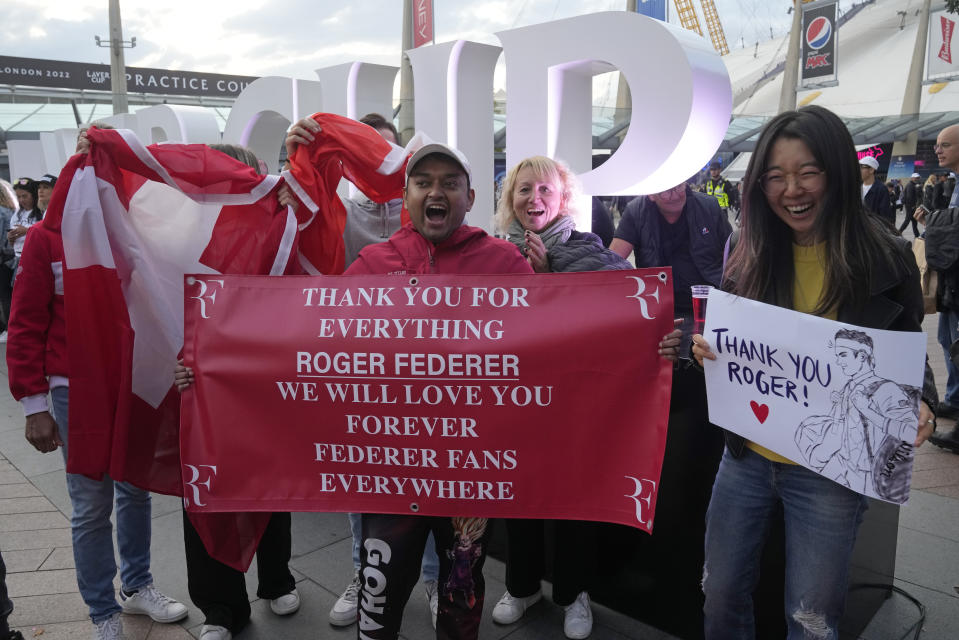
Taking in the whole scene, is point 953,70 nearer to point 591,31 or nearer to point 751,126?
point 751,126

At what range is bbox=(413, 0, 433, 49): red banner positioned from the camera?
19094 mm

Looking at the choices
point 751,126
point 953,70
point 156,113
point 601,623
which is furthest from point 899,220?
point 601,623

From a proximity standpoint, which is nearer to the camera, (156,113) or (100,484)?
(100,484)

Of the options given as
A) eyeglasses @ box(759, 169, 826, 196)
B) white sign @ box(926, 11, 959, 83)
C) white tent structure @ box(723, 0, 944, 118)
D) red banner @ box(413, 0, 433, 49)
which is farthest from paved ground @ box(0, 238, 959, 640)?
white tent structure @ box(723, 0, 944, 118)

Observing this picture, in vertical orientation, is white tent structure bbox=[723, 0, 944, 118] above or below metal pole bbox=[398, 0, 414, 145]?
above

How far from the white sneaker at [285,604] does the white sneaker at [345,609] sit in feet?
0.54

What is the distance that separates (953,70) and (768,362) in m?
37.5

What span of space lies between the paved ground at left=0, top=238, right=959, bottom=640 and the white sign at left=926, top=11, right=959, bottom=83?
111 ft

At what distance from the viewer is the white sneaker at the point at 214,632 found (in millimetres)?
2807

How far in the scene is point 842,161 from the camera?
5.95ft

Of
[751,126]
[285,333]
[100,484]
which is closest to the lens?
[285,333]

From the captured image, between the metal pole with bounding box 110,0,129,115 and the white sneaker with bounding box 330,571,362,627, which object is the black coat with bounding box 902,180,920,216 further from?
the metal pole with bounding box 110,0,129,115

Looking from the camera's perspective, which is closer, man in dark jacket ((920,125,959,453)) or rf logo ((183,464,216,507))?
rf logo ((183,464,216,507))

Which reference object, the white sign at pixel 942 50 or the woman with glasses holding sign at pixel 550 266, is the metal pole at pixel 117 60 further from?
the white sign at pixel 942 50
